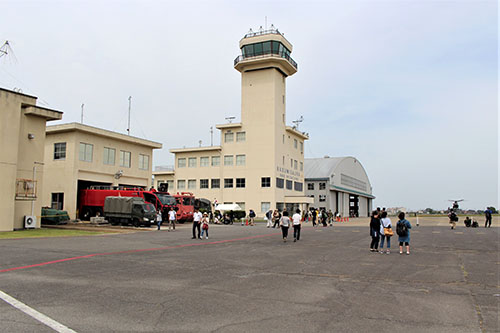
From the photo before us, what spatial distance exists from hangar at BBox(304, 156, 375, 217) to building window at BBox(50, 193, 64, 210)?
4616 centimetres

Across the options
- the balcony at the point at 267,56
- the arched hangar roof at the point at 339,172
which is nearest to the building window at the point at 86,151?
the balcony at the point at 267,56

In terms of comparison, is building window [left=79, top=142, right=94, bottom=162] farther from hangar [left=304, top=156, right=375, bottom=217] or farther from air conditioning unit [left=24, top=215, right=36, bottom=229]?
hangar [left=304, top=156, right=375, bottom=217]

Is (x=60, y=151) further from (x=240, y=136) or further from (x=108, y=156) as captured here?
(x=240, y=136)

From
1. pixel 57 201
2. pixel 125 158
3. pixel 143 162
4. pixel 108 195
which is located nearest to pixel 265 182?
pixel 143 162

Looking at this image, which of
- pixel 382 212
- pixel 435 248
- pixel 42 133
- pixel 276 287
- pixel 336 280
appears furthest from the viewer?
pixel 42 133

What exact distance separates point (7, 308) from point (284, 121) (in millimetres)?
52902

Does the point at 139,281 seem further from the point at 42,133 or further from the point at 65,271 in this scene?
the point at 42,133

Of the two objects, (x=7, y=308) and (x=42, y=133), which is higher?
(x=42, y=133)

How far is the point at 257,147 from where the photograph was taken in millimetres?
55500

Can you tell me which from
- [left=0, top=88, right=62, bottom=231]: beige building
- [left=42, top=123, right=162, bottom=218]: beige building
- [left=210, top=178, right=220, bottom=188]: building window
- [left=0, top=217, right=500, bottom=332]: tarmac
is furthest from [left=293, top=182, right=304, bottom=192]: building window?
[left=0, top=217, right=500, bottom=332]: tarmac

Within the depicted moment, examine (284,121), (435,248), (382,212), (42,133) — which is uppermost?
(284,121)

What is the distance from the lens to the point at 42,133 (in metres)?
28.0

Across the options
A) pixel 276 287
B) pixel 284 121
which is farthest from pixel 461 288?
pixel 284 121

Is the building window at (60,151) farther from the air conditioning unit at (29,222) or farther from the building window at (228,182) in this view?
the building window at (228,182)
